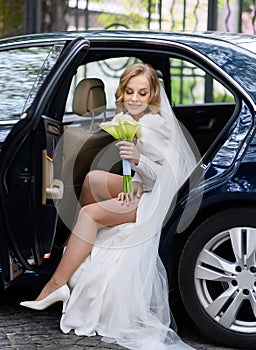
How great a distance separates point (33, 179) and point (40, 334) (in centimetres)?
83

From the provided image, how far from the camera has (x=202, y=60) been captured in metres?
4.72

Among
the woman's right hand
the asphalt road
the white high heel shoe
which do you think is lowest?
the asphalt road

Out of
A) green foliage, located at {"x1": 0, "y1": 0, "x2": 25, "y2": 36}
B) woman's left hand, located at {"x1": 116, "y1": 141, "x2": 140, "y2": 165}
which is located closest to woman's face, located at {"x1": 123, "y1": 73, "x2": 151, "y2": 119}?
woman's left hand, located at {"x1": 116, "y1": 141, "x2": 140, "y2": 165}

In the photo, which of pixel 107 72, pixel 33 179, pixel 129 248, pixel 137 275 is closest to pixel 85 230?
pixel 129 248

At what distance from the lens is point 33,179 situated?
4.51 metres

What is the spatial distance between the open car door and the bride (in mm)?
248

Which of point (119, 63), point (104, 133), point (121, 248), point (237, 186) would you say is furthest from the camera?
point (119, 63)

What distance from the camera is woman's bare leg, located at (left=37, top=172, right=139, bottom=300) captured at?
4.79m

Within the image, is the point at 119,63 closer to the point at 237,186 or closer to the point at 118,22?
the point at 118,22

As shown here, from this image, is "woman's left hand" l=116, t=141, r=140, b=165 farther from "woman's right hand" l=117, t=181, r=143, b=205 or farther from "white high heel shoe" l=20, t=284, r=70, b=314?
"white high heel shoe" l=20, t=284, r=70, b=314

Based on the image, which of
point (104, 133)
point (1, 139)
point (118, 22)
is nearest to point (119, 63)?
point (118, 22)

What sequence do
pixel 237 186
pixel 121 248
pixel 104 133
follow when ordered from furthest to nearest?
pixel 104 133 < pixel 121 248 < pixel 237 186

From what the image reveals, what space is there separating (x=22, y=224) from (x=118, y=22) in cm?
627

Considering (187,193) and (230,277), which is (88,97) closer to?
(187,193)
